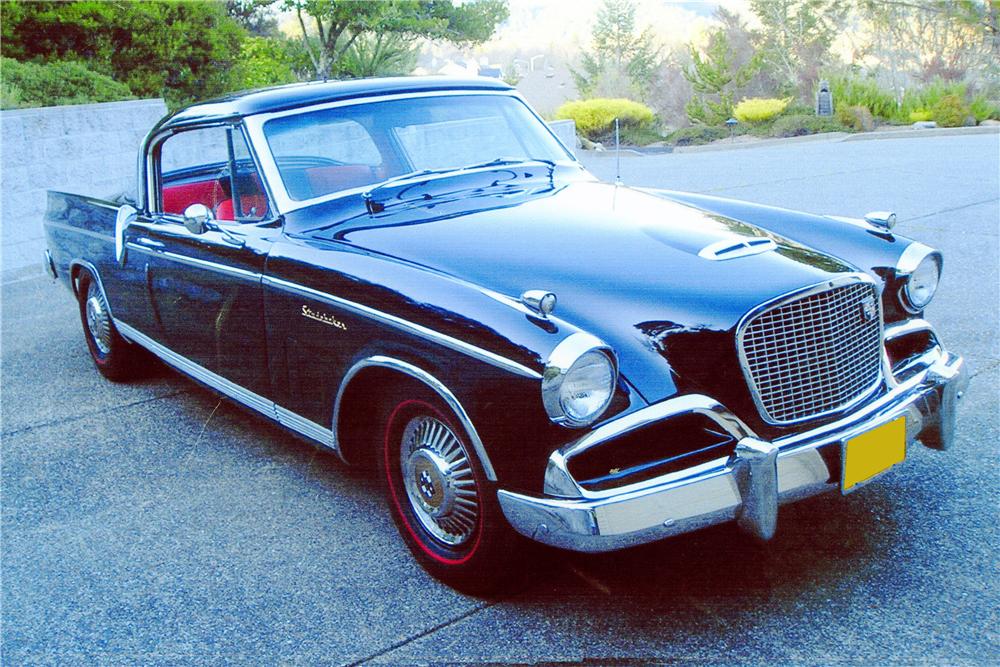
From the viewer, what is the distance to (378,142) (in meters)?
3.89

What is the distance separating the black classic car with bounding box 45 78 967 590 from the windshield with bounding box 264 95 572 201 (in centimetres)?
1

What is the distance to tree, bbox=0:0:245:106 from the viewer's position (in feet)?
38.0

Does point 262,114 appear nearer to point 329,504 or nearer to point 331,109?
point 331,109

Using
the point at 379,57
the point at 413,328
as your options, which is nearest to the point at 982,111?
the point at 379,57

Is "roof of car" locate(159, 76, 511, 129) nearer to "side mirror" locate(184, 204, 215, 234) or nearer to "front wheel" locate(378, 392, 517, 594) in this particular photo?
"side mirror" locate(184, 204, 215, 234)

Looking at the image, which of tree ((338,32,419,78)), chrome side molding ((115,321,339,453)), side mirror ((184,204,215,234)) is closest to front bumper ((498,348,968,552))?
chrome side molding ((115,321,339,453))

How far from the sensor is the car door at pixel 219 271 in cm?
366

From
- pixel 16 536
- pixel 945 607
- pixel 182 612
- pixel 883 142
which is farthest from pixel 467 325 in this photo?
pixel 883 142

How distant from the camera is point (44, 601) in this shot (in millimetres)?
3098

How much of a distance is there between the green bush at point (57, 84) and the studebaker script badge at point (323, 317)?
8500mm

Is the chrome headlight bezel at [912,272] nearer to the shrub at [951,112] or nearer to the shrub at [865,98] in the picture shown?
the shrub at [951,112]

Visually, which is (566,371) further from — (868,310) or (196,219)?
(196,219)

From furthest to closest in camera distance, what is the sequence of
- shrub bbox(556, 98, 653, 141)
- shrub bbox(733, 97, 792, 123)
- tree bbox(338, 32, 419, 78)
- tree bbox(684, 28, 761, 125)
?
tree bbox(684, 28, 761, 125) → tree bbox(338, 32, 419, 78) → shrub bbox(733, 97, 792, 123) → shrub bbox(556, 98, 653, 141)

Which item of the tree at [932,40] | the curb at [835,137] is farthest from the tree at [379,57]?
the tree at [932,40]
